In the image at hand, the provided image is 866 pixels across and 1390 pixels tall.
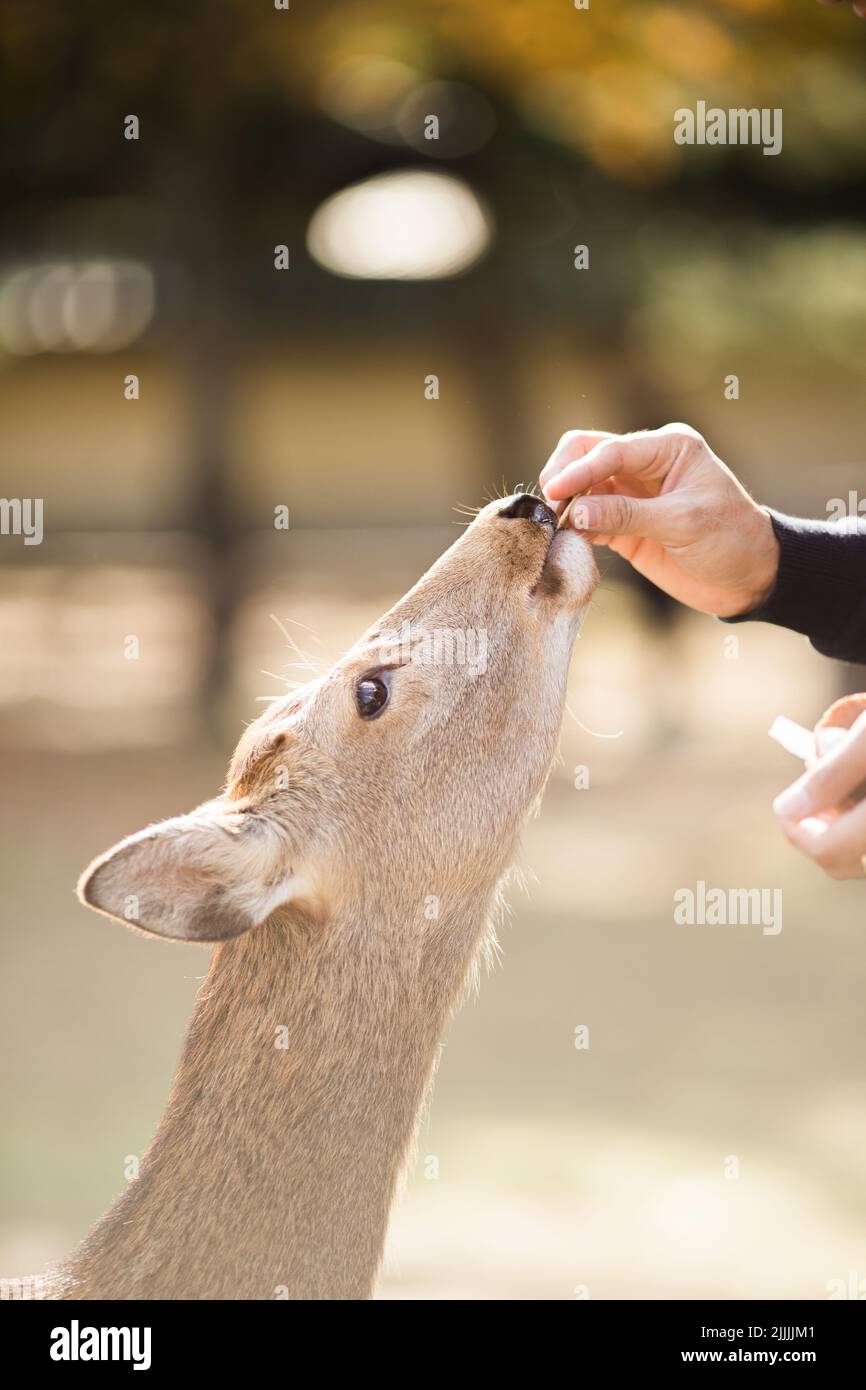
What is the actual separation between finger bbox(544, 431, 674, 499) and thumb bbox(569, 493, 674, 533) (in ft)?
0.14

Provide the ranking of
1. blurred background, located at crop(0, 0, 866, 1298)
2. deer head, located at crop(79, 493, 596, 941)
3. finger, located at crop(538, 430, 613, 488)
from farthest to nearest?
blurred background, located at crop(0, 0, 866, 1298) → finger, located at crop(538, 430, 613, 488) → deer head, located at crop(79, 493, 596, 941)

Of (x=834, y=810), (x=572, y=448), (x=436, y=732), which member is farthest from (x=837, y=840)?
(x=572, y=448)

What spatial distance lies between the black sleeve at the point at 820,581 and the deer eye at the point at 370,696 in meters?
0.91

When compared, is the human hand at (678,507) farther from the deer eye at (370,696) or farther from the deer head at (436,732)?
the deer eye at (370,696)

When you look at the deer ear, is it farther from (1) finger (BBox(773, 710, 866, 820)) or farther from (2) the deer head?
(1) finger (BBox(773, 710, 866, 820))

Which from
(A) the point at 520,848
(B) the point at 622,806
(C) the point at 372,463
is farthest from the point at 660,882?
(C) the point at 372,463

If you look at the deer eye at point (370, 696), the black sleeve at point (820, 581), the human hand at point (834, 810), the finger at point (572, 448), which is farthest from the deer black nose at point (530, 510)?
the human hand at point (834, 810)

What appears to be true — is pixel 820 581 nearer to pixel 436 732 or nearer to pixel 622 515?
pixel 622 515

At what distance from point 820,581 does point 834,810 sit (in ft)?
3.21

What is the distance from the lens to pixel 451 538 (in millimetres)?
15805

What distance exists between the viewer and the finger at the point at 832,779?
7.56 feet

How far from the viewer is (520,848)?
9.70ft

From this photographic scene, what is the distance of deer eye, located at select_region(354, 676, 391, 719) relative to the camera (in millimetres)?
2824

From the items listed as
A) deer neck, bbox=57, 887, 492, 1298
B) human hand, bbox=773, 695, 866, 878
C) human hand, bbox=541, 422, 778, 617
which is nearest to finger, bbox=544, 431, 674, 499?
human hand, bbox=541, 422, 778, 617
